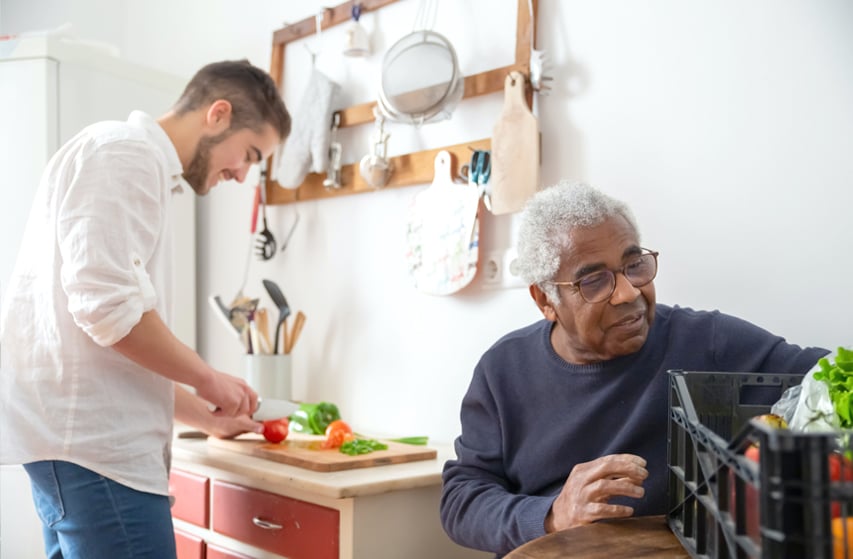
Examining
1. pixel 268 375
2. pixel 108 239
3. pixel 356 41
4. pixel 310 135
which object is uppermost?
pixel 356 41

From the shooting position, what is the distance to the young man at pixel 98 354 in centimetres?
137

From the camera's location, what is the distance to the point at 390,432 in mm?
2148

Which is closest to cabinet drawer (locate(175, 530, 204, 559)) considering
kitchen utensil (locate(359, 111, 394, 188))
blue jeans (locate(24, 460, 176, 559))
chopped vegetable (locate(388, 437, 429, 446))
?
blue jeans (locate(24, 460, 176, 559))

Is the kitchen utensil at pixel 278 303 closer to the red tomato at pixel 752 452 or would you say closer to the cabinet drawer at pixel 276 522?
the cabinet drawer at pixel 276 522

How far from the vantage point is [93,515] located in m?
1.37

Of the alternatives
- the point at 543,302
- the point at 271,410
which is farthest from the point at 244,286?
the point at 543,302

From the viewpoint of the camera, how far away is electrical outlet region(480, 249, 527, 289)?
1.83 m

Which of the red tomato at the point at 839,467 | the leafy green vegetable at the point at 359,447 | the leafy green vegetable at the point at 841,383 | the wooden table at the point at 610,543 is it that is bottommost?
the leafy green vegetable at the point at 359,447

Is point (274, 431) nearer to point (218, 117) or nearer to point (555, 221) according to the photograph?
point (218, 117)

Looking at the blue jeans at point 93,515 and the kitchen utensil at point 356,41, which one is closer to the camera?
the blue jeans at point 93,515

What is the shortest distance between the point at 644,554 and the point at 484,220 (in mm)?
1085

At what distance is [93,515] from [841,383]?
3.91 ft

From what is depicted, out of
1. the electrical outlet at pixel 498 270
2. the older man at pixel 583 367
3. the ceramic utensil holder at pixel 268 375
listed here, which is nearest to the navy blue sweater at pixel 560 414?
the older man at pixel 583 367

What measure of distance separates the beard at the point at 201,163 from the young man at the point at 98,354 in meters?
0.12
